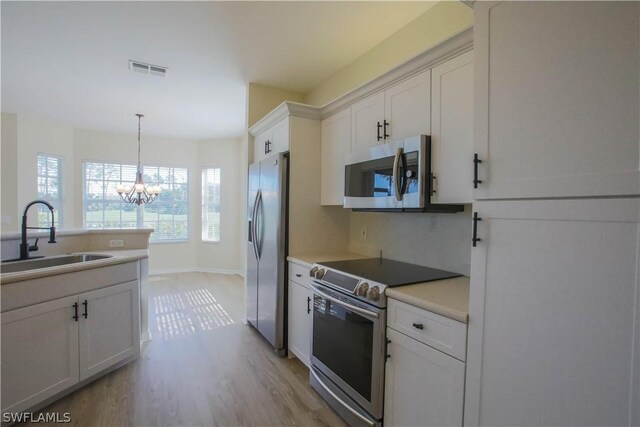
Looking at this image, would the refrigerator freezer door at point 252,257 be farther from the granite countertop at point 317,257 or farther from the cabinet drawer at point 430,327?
the cabinet drawer at point 430,327

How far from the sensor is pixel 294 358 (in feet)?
9.36

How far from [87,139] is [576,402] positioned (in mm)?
7378

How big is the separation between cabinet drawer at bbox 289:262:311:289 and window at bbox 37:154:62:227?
16.8 ft

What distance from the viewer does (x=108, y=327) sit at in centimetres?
244

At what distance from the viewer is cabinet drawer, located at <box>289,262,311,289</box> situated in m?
2.56

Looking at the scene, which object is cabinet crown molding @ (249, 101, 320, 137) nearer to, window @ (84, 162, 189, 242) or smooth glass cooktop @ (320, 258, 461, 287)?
smooth glass cooktop @ (320, 258, 461, 287)

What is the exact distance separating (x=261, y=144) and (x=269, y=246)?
1212mm

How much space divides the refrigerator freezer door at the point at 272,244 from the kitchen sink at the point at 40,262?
1378 millimetres

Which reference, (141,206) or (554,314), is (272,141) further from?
(141,206)

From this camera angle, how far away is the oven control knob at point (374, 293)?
5.70 feet

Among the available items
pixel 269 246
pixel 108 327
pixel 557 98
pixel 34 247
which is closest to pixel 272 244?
pixel 269 246

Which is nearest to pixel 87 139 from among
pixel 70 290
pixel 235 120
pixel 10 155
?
pixel 10 155

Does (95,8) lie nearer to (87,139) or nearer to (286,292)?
(286,292)

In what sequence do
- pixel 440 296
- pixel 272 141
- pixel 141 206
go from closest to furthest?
pixel 440 296 < pixel 272 141 < pixel 141 206
